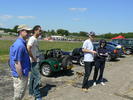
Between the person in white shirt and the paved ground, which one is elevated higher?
the person in white shirt

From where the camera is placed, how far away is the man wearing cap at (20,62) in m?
3.65

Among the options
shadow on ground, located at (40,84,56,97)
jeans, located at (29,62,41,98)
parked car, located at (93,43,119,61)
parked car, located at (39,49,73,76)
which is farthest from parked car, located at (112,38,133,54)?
jeans, located at (29,62,41,98)

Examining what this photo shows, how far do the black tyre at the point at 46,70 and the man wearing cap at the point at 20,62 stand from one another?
4.38 m

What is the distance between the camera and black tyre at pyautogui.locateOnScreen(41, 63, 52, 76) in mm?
8314

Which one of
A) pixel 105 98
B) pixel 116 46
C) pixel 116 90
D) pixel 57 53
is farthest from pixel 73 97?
pixel 116 46

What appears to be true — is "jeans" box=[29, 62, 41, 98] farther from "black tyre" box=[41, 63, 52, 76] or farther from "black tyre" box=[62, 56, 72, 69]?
"black tyre" box=[62, 56, 72, 69]

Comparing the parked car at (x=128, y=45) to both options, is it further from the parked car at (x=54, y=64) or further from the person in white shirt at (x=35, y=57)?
the person in white shirt at (x=35, y=57)

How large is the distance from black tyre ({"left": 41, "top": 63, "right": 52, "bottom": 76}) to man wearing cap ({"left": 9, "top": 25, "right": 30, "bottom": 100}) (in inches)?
173

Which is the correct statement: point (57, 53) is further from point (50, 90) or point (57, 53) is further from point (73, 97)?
point (73, 97)

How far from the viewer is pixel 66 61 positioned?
27.9 feet

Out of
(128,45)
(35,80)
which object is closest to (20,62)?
(35,80)

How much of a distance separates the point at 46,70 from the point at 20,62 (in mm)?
4785

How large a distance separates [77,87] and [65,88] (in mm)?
443

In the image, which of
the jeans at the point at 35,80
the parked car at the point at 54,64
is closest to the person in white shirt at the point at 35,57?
the jeans at the point at 35,80
